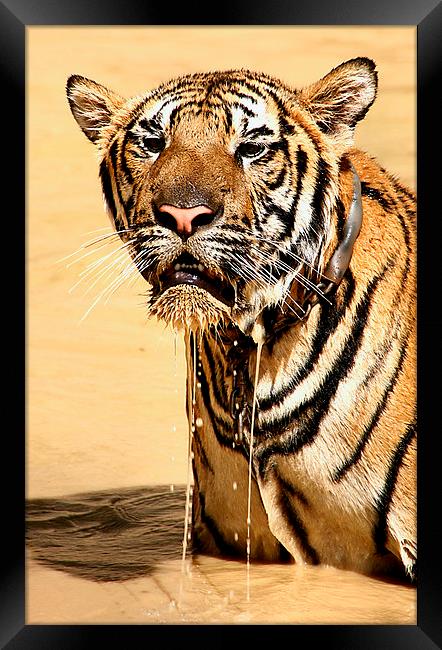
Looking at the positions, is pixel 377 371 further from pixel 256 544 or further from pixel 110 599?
pixel 110 599

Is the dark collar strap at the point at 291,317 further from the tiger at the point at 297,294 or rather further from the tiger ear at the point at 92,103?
the tiger ear at the point at 92,103

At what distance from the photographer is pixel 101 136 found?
3527 millimetres

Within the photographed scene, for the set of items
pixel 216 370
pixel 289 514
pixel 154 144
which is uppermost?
pixel 154 144

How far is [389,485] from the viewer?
3402 mm

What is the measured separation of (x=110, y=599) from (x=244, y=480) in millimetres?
514

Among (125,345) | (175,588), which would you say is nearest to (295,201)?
(175,588)

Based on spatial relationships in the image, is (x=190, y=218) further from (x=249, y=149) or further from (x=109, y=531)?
(x=109, y=531)

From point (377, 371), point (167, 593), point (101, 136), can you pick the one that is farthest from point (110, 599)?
point (101, 136)

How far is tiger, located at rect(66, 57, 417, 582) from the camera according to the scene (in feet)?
10.8

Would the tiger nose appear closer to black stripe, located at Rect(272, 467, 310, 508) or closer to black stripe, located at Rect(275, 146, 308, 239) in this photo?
black stripe, located at Rect(275, 146, 308, 239)

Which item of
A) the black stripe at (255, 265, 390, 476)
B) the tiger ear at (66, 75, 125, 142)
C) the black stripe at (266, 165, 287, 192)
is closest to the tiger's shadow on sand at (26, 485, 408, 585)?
the black stripe at (255, 265, 390, 476)

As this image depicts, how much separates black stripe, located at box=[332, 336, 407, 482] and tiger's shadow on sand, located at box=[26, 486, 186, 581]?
63 centimetres

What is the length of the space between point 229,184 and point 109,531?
132cm
